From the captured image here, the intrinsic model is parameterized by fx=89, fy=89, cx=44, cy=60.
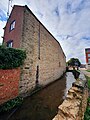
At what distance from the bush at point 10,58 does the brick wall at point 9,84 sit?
1.17 ft

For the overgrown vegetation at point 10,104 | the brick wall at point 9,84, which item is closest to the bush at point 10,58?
the brick wall at point 9,84

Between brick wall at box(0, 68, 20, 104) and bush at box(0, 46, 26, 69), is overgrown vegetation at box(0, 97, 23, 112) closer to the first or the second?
brick wall at box(0, 68, 20, 104)

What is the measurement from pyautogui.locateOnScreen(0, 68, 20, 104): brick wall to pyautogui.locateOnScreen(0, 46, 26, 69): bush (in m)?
0.36

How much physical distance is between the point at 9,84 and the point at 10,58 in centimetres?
163

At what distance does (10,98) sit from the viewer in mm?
5578

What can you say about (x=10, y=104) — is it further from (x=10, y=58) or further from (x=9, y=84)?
(x=10, y=58)

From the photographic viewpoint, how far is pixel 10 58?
565cm

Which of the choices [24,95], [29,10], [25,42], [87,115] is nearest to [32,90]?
[24,95]

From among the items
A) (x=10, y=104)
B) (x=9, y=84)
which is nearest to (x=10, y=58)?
(x=9, y=84)

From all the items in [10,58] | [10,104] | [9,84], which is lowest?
[10,104]

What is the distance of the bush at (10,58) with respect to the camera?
5223 millimetres

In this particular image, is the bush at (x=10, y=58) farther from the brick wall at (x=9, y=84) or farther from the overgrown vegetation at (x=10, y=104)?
the overgrown vegetation at (x=10, y=104)

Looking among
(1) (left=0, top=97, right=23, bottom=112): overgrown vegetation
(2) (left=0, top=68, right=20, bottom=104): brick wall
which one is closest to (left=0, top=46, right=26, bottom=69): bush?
(2) (left=0, top=68, right=20, bottom=104): brick wall

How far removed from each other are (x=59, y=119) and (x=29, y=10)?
9110mm
